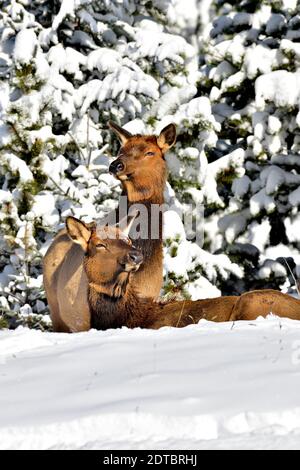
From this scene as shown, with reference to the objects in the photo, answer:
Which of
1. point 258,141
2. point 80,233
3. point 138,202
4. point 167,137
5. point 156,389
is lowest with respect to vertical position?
point 258,141

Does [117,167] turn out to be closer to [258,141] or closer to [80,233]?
[80,233]

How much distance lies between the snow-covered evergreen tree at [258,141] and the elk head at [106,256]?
8.60 m

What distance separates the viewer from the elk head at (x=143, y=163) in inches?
382

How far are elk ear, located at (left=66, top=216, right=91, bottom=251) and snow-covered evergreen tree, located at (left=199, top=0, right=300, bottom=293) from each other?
8594mm

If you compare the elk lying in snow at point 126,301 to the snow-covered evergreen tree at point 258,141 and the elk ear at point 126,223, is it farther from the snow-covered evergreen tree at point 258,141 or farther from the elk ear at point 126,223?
the snow-covered evergreen tree at point 258,141

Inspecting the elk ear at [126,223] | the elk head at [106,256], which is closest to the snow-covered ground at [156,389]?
the elk head at [106,256]

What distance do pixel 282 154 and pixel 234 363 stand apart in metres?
12.5

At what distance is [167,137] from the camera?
9875 millimetres

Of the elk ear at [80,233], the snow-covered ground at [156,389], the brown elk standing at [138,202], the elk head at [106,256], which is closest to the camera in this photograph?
the snow-covered ground at [156,389]

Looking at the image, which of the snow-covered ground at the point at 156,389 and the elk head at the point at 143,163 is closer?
the snow-covered ground at the point at 156,389

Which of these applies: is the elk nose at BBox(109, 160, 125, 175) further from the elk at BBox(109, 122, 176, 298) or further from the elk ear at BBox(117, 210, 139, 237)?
the elk ear at BBox(117, 210, 139, 237)

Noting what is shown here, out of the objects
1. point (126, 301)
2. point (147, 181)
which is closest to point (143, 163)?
point (147, 181)

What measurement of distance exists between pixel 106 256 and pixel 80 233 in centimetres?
35
